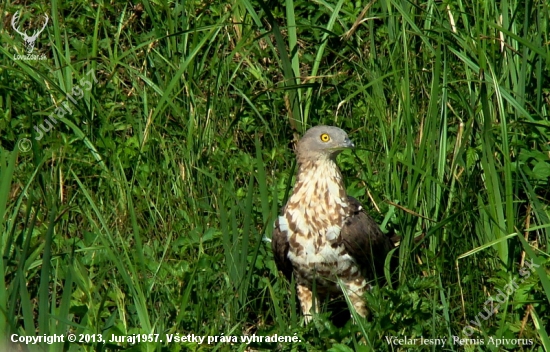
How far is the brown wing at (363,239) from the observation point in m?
5.01

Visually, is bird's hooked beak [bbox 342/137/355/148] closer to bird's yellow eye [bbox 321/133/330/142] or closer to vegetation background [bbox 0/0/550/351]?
bird's yellow eye [bbox 321/133/330/142]

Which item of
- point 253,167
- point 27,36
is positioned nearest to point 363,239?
point 253,167

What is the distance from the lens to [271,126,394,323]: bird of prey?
5.04 meters

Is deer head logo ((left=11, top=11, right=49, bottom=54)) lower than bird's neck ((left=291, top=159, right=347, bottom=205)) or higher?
higher

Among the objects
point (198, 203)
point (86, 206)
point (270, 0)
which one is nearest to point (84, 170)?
point (86, 206)

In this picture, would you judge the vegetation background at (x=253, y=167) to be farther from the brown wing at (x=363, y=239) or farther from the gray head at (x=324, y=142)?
the gray head at (x=324, y=142)

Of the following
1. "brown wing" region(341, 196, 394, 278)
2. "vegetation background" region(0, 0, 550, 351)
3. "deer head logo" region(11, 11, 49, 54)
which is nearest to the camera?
"vegetation background" region(0, 0, 550, 351)

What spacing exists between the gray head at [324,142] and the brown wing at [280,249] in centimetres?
43

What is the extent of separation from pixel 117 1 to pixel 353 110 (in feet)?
6.65

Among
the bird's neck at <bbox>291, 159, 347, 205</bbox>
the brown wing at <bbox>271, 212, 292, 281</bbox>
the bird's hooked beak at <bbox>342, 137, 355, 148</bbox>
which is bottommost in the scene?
the brown wing at <bbox>271, 212, 292, 281</bbox>

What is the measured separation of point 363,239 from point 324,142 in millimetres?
583

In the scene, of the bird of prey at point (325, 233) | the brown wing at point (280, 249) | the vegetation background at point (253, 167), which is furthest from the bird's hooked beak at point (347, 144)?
the brown wing at point (280, 249)

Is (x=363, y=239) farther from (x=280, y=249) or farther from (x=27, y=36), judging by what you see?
(x=27, y=36)

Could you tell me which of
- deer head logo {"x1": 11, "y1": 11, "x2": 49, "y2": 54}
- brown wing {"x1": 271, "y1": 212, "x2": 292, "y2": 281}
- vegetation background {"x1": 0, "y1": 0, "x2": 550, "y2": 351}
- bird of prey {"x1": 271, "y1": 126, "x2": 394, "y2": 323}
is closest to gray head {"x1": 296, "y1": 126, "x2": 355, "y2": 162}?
bird of prey {"x1": 271, "y1": 126, "x2": 394, "y2": 323}
